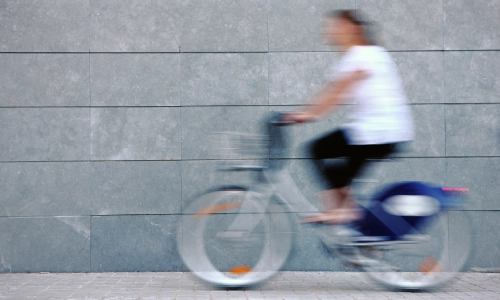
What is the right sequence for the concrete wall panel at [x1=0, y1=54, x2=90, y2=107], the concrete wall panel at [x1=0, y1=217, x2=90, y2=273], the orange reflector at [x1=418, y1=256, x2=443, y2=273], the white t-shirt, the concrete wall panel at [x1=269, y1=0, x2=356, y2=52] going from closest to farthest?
1. the white t-shirt
2. the orange reflector at [x1=418, y1=256, x2=443, y2=273]
3. the concrete wall panel at [x1=0, y1=217, x2=90, y2=273]
4. the concrete wall panel at [x1=0, y1=54, x2=90, y2=107]
5. the concrete wall panel at [x1=269, y1=0, x2=356, y2=52]

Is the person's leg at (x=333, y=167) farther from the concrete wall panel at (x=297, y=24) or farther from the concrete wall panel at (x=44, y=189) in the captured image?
the concrete wall panel at (x=44, y=189)

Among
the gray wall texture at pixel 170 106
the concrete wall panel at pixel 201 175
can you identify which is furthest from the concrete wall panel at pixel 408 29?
the concrete wall panel at pixel 201 175

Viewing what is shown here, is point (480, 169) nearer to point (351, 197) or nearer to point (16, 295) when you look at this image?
point (351, 197)

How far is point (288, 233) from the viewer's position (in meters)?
5.27

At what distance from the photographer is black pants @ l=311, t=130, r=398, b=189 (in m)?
4.98

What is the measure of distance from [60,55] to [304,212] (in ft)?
11.2

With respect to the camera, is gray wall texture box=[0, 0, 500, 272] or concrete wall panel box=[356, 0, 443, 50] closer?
gray wall texture box=[0, 0, 500, 272]

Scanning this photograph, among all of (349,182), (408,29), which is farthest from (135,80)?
(408,29)

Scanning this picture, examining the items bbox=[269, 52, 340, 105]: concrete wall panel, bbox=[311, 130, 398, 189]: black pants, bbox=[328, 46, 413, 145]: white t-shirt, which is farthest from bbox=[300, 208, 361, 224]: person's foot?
bbox=[269, 52, 340, 105]: concrete wall panel

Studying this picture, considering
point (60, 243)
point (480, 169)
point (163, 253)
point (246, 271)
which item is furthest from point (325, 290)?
point (60, 243)

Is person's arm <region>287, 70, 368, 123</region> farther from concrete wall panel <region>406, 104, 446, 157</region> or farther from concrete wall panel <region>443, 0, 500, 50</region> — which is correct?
concrete wall panel <region>443, 0, 500, 50</region>

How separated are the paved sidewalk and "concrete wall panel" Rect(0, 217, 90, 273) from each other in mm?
159

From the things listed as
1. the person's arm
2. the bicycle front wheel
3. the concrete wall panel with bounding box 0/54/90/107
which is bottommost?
the bicycle front wheel

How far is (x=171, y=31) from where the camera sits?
6945 millimetres
